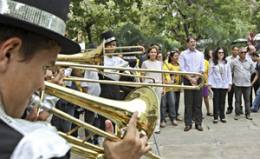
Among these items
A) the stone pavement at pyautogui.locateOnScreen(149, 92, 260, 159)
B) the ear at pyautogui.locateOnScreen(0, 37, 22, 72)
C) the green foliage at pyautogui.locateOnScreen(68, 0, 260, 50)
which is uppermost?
the green foliage at pyautogui.locateOnScreen(68, 0, 260, 50)

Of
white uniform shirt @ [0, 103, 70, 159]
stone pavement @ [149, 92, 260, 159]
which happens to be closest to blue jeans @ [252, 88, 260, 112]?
stone pavement @ [149, 92, 260, 159]

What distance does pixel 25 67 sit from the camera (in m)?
1.09

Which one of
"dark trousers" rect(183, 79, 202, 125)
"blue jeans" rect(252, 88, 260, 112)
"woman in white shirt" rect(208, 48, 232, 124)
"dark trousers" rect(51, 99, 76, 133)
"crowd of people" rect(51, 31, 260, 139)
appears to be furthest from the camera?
"blue jeans" rect(252, 88, 260, 112)

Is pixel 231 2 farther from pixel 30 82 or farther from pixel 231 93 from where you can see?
pixel 30 82

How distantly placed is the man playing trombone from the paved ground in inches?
234

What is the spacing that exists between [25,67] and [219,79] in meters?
8.56

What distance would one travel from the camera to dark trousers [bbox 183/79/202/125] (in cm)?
884

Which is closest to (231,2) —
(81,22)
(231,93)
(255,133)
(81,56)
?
(81,22)

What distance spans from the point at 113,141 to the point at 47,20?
0.64 m

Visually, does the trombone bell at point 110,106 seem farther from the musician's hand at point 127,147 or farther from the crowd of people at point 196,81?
the crowd of people at point 196,81

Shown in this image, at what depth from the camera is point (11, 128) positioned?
104 centimetres

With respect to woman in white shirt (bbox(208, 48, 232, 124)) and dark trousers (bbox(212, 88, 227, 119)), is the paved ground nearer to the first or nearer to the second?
dark trousers (bbox(212, 88, 227, 119))

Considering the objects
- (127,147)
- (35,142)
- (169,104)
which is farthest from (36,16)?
(169,104)

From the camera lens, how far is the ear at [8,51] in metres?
1.07
